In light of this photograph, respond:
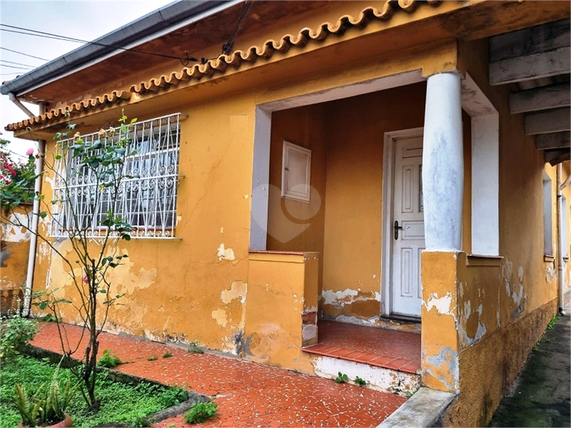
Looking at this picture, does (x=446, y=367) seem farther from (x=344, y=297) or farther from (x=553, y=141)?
(x=553, y=141)

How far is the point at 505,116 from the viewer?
195 inches

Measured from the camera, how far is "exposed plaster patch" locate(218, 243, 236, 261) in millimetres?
4609

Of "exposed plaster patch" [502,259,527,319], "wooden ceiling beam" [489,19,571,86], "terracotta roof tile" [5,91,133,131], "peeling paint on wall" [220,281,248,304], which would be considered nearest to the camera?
"wooden ceiling beam" [489,19,571,86]

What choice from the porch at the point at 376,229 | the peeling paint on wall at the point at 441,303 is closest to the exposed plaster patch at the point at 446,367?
the porch at the point at 376,229

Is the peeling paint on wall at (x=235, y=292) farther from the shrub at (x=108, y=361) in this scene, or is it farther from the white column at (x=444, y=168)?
the white column at (x=444, y=168)

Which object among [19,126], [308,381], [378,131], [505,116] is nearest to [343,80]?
[378,131]

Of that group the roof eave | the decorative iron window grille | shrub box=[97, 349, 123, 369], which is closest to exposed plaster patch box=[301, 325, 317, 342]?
shrub box=[97, 349, 123, 369]

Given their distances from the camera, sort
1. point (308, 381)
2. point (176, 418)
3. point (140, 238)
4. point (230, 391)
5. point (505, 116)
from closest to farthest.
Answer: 1. point (176, 418)
2. point (230, 391)
3. point (308, 381)
4. point (505, 116)
5. point (140, 238)

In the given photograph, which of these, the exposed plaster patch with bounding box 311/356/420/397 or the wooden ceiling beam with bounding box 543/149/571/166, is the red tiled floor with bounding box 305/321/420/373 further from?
the wooden ceiling beam with bounding box 543/149/571/166

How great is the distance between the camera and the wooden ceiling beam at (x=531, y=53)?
13.1 ft

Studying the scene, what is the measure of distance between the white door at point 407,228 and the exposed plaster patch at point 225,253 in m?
2.16

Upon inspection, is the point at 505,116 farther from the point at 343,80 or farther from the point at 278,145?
the point at 278,145

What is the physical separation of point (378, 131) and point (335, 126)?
662mm

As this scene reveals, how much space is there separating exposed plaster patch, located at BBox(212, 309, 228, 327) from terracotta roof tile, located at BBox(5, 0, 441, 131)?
259 centimetres
